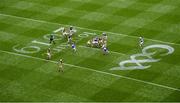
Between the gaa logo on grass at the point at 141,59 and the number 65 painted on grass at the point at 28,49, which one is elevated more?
the number 65 painted on grass at the point at 28,49

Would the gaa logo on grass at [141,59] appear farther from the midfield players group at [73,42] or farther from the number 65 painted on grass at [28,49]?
the number 65 painted on grass at [28,49]

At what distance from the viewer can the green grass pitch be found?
129 ft

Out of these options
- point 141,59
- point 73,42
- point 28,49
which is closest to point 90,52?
point 73,42

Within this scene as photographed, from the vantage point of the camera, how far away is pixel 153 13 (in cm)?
5400

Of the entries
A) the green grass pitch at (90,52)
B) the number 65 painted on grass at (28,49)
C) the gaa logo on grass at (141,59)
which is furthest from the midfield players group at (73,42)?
the number 65 painted on grass at (28,49)

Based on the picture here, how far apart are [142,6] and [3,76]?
21.7m

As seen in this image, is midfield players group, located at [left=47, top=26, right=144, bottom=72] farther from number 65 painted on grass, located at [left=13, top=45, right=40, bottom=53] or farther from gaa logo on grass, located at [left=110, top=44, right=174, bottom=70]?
number 65 painted on grass, located at [left=13, top=45, right=40, bottom=53]

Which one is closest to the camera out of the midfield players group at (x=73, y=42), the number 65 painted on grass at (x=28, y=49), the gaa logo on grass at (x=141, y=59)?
the gaa logo on grass at (x=141, y=59)

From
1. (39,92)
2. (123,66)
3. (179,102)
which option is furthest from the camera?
(123,66)

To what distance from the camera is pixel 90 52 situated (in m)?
46.2

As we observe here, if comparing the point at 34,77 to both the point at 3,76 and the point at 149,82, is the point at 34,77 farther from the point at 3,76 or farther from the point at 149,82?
the point at 149,82

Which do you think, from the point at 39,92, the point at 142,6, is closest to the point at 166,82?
the point at 39,92

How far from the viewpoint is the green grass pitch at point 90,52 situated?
3922 cm

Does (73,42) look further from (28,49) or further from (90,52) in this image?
(28,49)
